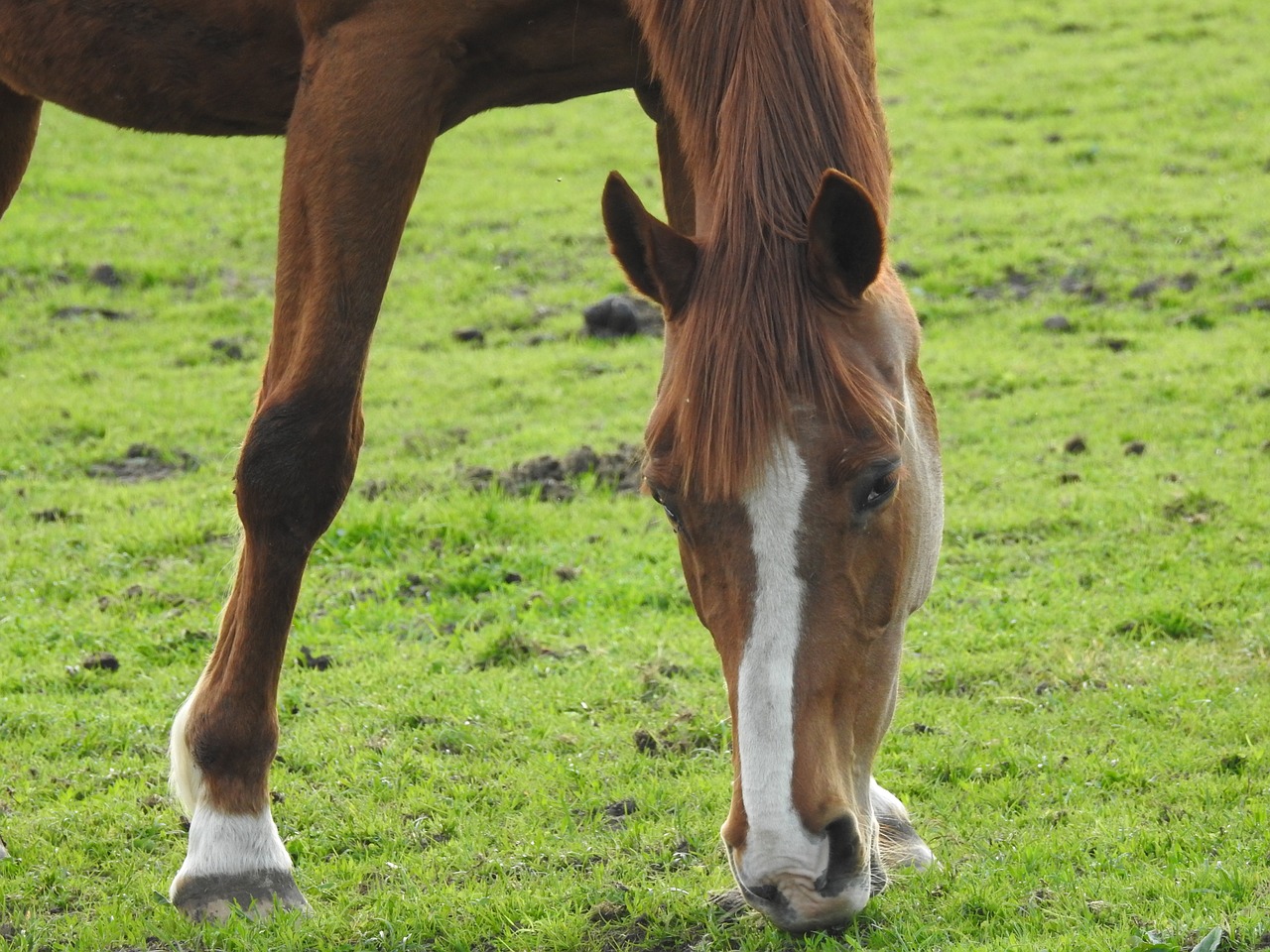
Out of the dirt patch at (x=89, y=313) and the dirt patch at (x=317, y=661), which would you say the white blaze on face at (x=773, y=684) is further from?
the dirt patch at (x=89, y=313)

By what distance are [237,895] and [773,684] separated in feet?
5.42

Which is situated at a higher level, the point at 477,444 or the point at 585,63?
the point at 585,63

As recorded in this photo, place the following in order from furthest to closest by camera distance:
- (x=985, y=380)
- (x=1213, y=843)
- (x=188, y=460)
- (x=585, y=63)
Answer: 1. (x=985, y=380)
2. (x=188, y=460)
3. (x=585, y=63)
4. (x=1213, y=843)

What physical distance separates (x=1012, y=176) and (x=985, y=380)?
478 cm

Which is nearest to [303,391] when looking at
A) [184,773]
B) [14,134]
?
[184,773]

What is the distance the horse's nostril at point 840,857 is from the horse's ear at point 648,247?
1.11 metres

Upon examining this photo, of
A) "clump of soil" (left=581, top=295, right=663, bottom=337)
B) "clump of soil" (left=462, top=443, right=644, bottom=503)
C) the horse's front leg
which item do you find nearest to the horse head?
the horse's front leg

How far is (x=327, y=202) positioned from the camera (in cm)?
351

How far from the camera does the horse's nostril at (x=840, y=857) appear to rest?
2.63 m

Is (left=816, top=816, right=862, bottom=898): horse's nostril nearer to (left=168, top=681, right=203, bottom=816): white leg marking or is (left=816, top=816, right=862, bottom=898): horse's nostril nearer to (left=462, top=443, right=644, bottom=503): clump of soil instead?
(left=168, top=681, right=203, bottom=816): white leg marking

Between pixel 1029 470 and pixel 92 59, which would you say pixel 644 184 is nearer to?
pixel 1029 470

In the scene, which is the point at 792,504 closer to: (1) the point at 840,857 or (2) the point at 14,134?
(1) the point at 840,857

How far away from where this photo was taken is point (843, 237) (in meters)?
2.83

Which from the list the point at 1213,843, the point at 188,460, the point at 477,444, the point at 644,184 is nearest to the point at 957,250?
the point at 644,184
